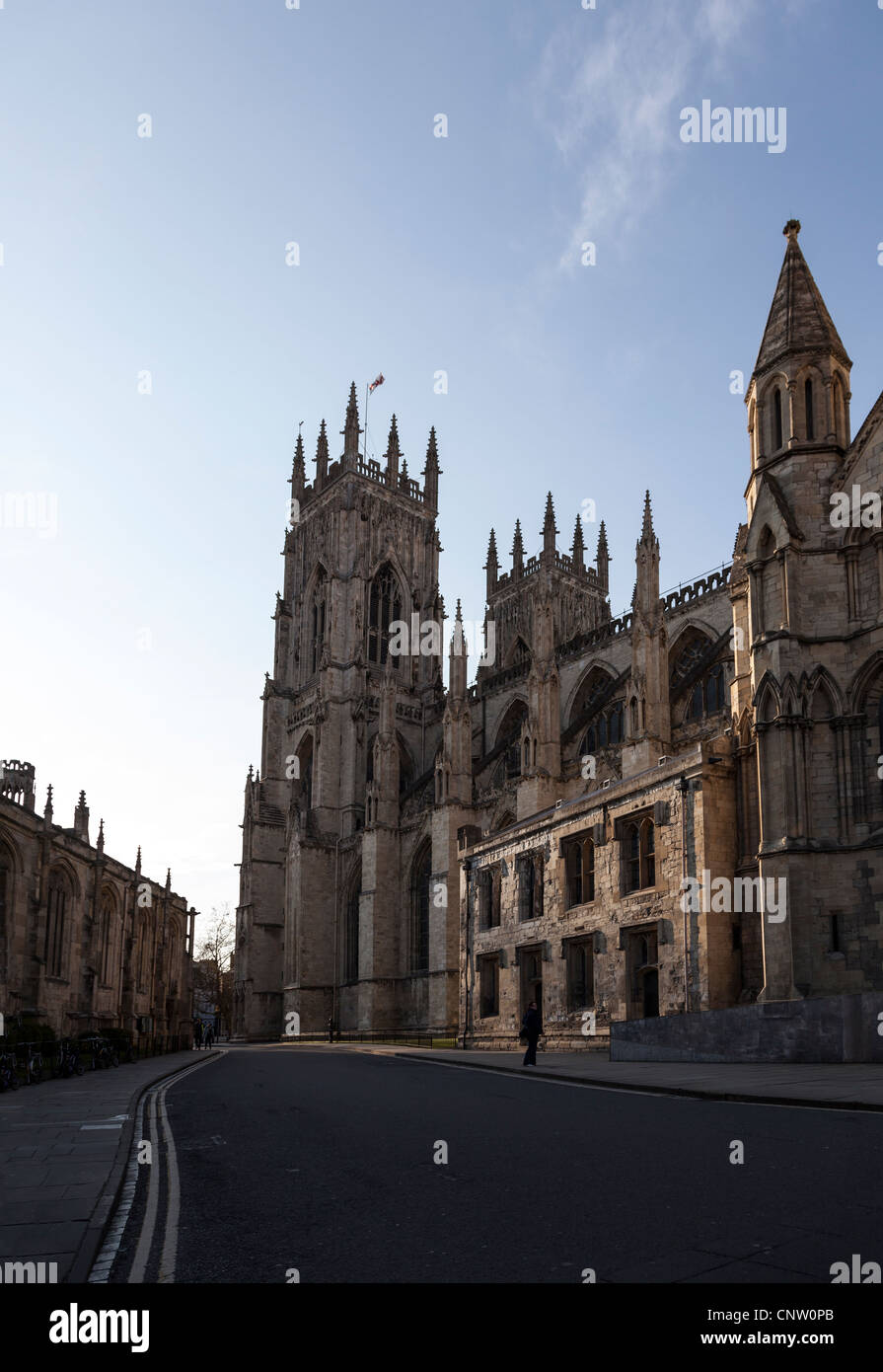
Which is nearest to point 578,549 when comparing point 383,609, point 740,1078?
point 383,609

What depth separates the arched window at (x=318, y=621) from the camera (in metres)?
74.0

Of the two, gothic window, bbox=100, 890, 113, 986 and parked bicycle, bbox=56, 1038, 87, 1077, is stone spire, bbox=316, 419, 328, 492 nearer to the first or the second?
gothic window, bbox=100, 890, 113, 986

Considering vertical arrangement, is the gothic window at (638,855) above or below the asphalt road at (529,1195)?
above

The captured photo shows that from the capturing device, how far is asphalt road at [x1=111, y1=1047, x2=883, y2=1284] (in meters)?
5.40

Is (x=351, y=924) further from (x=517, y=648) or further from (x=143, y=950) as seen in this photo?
(x=517, y=648)

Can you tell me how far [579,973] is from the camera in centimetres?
2784

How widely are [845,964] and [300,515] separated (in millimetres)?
62815

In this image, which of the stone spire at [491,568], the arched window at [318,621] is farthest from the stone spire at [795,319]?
the stone spire at [491,568]

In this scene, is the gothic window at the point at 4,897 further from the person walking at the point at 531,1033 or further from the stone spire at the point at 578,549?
the stone spire at the point at 578,549

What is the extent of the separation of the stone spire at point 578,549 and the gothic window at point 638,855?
58.6 meters

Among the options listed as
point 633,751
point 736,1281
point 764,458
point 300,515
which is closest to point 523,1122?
point 736,1281

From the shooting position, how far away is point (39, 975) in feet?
102

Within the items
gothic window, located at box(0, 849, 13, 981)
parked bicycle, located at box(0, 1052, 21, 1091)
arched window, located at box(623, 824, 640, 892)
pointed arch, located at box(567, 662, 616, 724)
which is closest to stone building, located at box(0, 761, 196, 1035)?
gothic window, located at box(0, 849, 13, 981)

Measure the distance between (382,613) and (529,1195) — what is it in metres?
67.8
